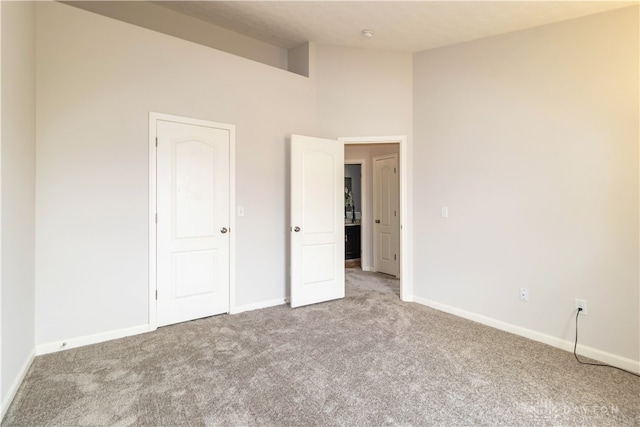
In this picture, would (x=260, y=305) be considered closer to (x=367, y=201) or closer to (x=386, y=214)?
(x=386, y=214)

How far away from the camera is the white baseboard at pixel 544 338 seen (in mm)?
2492

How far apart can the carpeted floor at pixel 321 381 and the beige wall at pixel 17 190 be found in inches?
10.8

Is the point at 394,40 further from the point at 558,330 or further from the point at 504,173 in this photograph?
the point at 558,330

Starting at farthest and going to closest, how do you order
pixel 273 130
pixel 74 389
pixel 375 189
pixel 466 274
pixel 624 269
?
pixel 375 189, pixel 273 130, pixel 466 274, pixel 624 269, pixel 74 389

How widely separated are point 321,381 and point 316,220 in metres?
2.01

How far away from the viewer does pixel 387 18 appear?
125 inches

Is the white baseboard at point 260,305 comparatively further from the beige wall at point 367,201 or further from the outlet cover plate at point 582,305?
the outlet cover plate at point 582,305

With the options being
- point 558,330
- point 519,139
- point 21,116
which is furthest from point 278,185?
point 558,330

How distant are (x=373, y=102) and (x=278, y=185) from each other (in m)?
1.55

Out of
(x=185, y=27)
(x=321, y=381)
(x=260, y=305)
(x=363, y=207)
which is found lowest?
(x=321, y=381)

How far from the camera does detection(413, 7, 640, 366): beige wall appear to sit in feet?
8.33

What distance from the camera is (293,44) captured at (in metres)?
4.14

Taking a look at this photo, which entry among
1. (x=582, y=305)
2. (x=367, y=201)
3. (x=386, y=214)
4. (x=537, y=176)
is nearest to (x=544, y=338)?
(x=582, y=305)

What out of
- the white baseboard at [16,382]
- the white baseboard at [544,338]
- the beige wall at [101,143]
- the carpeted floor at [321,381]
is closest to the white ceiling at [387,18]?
the beige wall at [101,143]
